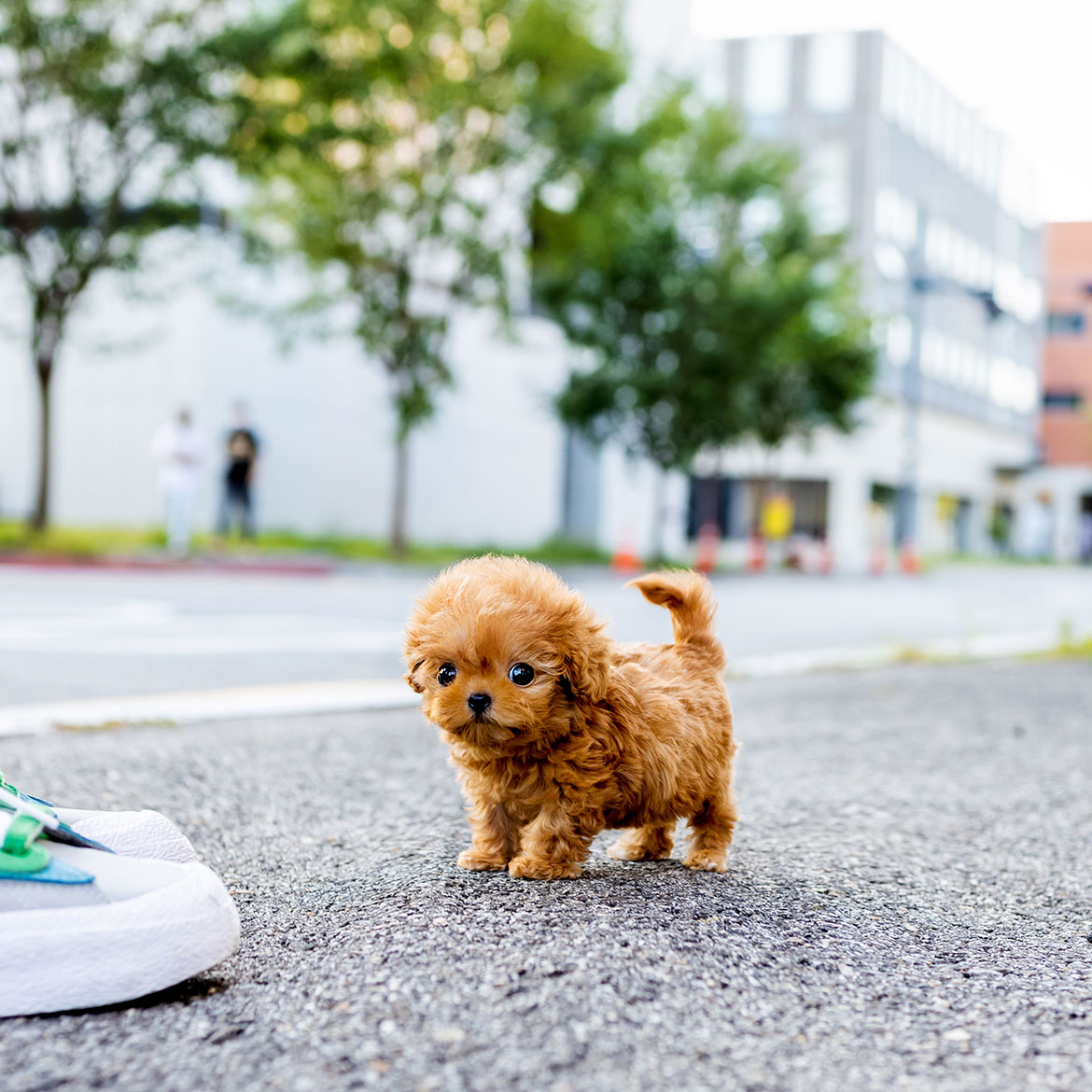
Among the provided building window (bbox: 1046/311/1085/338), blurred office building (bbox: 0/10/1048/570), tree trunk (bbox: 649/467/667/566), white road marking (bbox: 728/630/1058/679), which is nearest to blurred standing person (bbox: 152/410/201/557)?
blurred office building (bbox: 0/10/1048/570)

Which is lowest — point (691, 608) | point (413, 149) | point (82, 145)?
point (691, 608)

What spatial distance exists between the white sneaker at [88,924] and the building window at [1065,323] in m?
67.6

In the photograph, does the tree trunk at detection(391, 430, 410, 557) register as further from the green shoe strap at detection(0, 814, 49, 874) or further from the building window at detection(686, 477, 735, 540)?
the building window at detection(686, 477, 735, 540)

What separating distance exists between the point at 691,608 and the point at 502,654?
78 cm

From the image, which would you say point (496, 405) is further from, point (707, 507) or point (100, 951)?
point (100, 951)

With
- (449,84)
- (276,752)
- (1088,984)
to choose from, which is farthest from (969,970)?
(449,84)

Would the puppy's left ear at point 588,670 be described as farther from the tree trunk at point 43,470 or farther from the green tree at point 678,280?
the green tree at point 678,280

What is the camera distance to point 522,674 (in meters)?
2.56

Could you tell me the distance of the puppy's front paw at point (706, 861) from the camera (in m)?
3.03

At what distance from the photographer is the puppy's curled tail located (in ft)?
10.3

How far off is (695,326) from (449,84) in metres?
6.43

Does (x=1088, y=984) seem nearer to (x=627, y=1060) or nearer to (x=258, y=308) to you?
(x=627, y=1060)

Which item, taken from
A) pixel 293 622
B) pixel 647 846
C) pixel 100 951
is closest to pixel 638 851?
pixel 647 846

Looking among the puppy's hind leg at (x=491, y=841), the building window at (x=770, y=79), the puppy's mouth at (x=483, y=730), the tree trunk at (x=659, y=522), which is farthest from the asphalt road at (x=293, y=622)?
the building window at (x=770, y=79)
